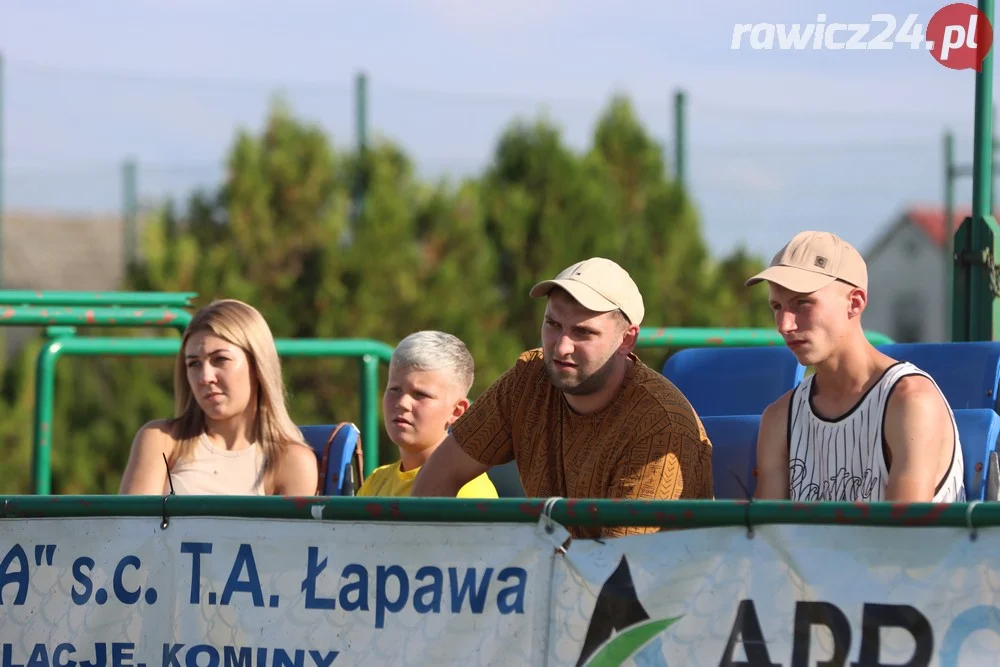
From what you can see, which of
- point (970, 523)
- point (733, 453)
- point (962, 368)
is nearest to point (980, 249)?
point (962, 368)

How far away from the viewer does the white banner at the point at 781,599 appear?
241 centimetres

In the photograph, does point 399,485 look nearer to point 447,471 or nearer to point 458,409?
point 458,409

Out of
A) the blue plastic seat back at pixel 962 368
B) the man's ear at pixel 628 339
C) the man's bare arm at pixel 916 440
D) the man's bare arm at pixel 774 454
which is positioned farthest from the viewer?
the blue plastic seat back at pixel 962 368

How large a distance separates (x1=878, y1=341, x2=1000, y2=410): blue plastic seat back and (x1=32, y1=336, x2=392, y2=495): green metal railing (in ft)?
7.57

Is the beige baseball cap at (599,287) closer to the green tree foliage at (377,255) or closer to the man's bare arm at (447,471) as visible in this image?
the man's bare arm at (447,471)

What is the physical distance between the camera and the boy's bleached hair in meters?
4.26

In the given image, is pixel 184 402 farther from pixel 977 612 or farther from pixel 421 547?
pixel 977 612

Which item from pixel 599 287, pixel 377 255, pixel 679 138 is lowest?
pixel 599 287

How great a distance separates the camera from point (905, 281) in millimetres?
32250

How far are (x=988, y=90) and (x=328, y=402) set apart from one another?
7798mm

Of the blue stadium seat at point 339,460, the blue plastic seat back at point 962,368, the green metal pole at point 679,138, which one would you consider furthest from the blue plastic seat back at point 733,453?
the green metal pole at point 679,138

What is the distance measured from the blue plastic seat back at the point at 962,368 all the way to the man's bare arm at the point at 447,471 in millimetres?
1230

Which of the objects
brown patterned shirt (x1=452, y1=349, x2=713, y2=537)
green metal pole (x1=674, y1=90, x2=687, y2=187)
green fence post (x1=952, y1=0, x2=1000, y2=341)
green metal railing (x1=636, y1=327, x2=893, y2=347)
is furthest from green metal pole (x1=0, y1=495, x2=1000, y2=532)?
green metal pole (x1=674, y1=90, x2=687, y2=187)

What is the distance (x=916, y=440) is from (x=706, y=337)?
280 cm
